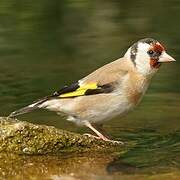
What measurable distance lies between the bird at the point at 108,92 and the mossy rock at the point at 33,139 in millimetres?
518

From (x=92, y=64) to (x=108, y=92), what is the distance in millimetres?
3834

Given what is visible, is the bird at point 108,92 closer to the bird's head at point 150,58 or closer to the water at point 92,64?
the bird's head at point 150,58

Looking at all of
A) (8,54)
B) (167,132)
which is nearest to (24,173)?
(167,132)

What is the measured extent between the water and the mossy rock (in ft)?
0.38

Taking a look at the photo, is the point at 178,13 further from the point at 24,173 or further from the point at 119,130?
the point at 24,173

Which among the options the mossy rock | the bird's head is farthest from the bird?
the mossy rock

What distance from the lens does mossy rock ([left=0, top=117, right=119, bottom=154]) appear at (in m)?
7.99

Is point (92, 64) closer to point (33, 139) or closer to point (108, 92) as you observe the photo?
point (108, 92)

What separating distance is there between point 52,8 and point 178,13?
2.60m

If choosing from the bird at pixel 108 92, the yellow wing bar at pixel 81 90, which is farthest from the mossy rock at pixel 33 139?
the yellow wing bar at pixel 81 90

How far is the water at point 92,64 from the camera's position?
7.91m

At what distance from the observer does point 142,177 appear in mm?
7355

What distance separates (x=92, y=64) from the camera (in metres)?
12.6

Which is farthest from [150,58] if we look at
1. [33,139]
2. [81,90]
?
[33,139]
